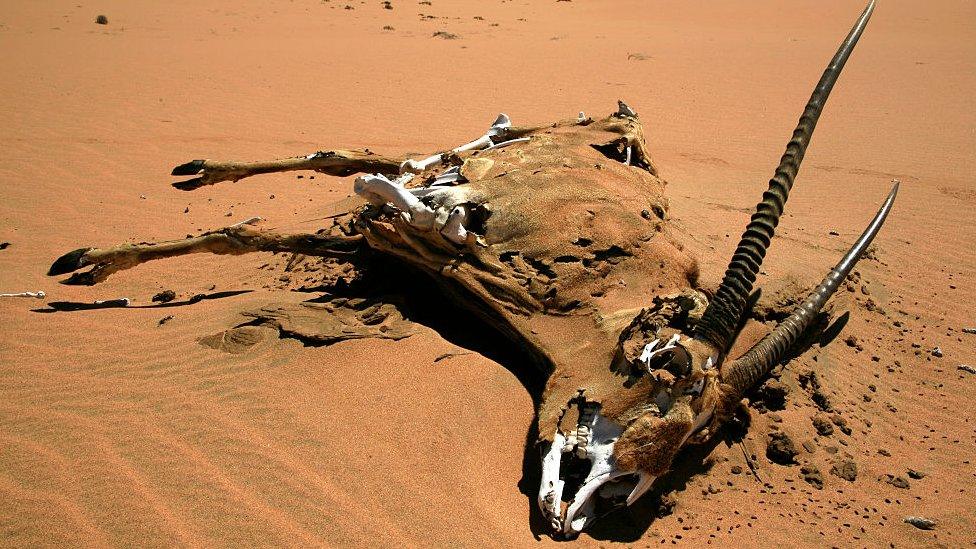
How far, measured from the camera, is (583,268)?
383 cm

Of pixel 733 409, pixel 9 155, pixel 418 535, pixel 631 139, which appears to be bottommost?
pixel 9 155

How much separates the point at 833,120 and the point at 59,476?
11.3m

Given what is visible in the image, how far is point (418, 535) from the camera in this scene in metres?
2.83

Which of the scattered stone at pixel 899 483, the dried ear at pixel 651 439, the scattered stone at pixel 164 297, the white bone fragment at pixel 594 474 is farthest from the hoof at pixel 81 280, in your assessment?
A: the scattered stone at pixel 899 483

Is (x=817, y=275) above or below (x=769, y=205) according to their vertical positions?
below

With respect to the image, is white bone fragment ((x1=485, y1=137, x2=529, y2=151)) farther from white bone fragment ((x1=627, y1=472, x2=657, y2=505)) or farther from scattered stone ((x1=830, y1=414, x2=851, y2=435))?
white bone fragment ((x1=627, y1=472, x2=657, y2=505))

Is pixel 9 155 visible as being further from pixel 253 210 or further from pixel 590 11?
pixel 590 11

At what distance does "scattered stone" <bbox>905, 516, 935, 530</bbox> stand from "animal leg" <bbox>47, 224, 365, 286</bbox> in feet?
11.2

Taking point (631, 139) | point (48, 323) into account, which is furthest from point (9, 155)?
point (631, 139)

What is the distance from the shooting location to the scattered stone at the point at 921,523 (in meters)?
3.04

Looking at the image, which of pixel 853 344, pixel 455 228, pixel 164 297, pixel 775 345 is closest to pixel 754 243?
pixel 775 345

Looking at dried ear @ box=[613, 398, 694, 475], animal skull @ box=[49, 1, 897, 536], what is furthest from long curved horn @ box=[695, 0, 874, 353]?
dried ear @ box=[613, 398, 694, 475]

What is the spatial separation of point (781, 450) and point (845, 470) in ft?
1.00

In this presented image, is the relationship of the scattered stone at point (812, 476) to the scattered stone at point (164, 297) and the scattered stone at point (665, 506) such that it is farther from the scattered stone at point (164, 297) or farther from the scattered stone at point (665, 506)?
the scattered stone at point (164, 297)
